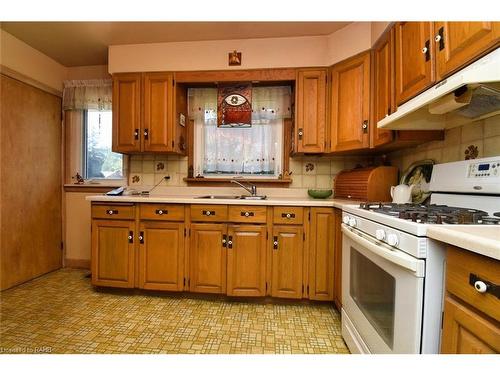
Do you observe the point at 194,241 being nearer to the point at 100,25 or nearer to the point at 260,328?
the point at 260,328

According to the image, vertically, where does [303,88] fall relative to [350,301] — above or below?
above

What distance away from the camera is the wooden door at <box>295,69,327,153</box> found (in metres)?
2.12

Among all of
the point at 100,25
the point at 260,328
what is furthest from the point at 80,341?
the point at 100,25

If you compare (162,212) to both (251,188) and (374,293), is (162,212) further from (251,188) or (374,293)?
(374,293)

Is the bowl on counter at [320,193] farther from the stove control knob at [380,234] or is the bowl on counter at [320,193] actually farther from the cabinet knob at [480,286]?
the cabinet knob at [480,286]

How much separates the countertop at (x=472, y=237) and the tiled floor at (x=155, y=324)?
1.06 m

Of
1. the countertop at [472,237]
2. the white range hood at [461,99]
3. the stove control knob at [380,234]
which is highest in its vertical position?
the white range hood at [461,99]

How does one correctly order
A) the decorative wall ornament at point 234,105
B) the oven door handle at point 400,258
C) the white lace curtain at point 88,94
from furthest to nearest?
the white lace curtain at point 88,94 < the decorative wall ornament at point 234,105 < the oven door handle at point 400,258

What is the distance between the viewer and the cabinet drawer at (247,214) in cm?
190

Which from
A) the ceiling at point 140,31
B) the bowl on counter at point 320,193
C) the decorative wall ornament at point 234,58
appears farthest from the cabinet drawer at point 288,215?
the ceiling at point 140,31

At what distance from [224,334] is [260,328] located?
251mm

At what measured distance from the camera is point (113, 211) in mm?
2047

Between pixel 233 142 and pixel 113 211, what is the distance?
131 cm
